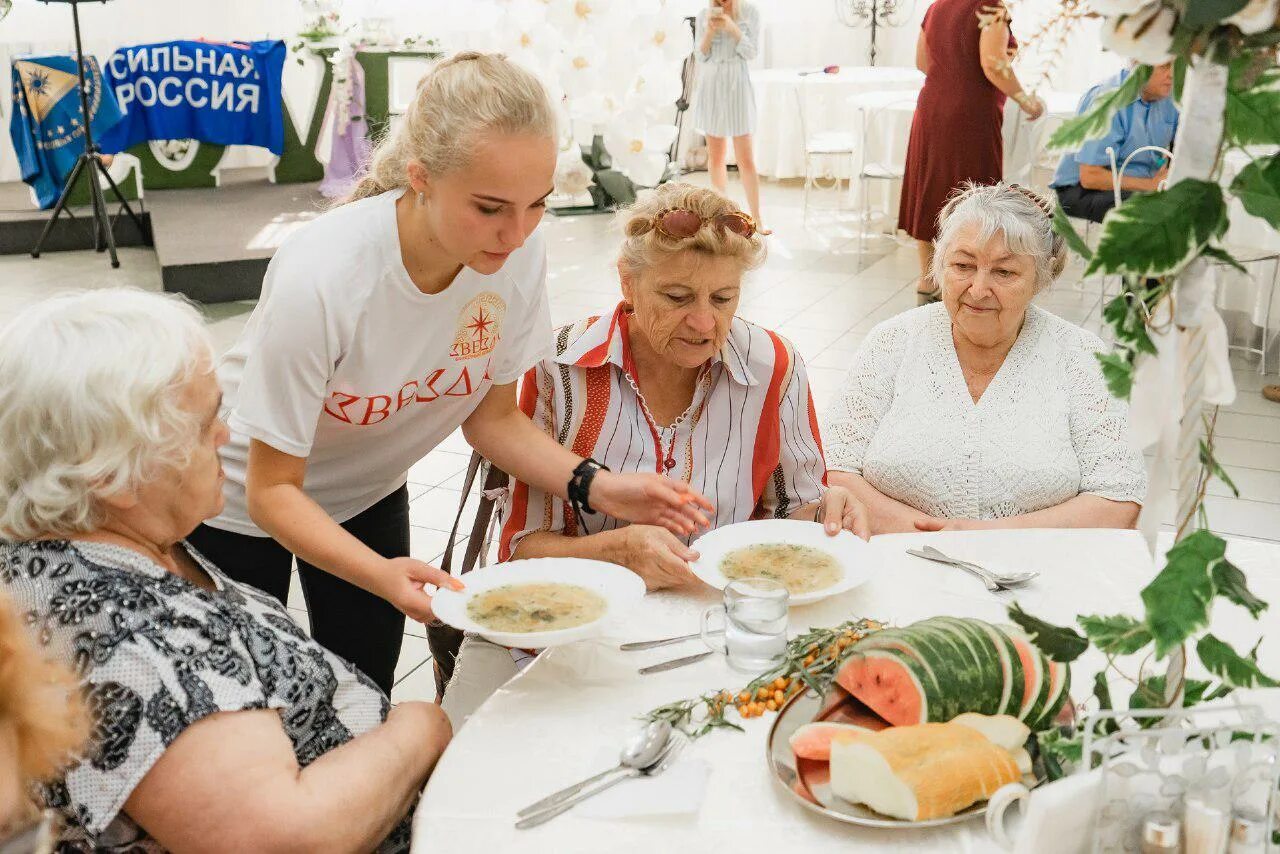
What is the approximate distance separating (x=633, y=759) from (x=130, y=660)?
554mm

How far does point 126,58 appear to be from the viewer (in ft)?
28.0

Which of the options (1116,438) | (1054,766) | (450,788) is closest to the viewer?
(1054,766)

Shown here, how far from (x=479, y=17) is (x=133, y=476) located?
35.2 feet

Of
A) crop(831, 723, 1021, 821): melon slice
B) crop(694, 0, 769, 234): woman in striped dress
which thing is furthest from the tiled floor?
crop(831, 723, 1021, 821): melon slice

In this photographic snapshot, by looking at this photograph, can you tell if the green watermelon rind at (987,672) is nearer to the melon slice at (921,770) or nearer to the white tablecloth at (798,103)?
the melon slice at (921,770)

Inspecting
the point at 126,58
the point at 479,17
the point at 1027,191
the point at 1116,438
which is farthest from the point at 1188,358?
the point at 479,17

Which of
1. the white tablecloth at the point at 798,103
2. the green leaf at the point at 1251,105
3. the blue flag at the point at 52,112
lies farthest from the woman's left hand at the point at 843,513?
the blue flag at the point at 52,112

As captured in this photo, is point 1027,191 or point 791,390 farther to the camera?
point 1027,191

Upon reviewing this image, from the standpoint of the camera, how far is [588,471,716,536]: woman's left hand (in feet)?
6.60

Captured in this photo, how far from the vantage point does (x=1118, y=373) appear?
3.42ft

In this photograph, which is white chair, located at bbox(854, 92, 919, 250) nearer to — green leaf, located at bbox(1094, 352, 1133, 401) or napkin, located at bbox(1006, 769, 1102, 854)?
green leaf, located at bbox(1094, 352, 1133, 401)

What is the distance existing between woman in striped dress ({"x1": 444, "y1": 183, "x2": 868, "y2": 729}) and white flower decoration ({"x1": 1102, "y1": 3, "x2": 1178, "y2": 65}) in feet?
4.08

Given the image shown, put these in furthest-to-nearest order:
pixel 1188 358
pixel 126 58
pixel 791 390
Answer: pixel 126 58, pixel 791 390, pixel 1188 358

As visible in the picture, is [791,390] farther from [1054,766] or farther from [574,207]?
[574,207]
